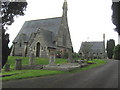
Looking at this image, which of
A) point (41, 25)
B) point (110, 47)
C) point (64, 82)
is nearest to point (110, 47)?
point (110, 47)

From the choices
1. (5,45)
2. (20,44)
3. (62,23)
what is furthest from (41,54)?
(5,45)

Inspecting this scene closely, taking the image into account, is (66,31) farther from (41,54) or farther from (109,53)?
(109,53)

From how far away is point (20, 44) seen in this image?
4288 centimetres

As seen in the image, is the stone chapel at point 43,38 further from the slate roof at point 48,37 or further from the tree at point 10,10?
the tree at point 10,10

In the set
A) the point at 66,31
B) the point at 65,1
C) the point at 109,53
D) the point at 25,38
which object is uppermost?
the point at 65,1

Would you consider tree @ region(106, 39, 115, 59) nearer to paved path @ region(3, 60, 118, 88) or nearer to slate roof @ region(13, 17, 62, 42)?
slate roof @ region(13, 17, 62, 42)

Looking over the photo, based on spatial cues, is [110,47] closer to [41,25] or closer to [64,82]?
[41,25]

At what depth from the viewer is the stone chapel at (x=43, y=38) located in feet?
121

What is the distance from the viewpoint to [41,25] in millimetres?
45250

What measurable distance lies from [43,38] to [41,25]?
10258mm

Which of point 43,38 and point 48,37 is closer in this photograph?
point 43,38

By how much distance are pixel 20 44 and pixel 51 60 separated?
25541 mm

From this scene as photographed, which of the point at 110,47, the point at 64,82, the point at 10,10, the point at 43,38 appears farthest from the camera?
the point at 110,47

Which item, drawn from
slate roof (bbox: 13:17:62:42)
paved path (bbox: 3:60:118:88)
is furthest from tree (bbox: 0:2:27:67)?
slate roof (bbox: 13:17:62:42)
